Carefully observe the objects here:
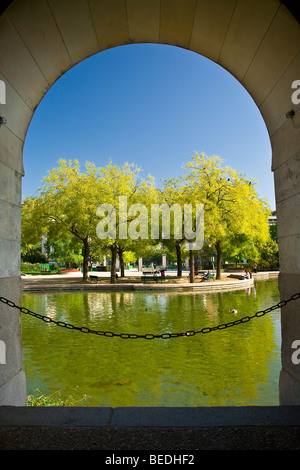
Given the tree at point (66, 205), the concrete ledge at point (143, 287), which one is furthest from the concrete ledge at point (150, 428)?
the tree at point (66, 205)

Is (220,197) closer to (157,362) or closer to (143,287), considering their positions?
(143,287)

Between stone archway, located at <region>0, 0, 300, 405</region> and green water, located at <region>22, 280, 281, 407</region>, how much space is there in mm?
2025

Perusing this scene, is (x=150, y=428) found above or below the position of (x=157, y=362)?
above

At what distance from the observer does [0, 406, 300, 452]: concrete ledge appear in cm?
286

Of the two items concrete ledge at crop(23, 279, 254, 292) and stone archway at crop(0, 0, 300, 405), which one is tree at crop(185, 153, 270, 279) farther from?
stone archway at crop(0, 0, 300, 405)

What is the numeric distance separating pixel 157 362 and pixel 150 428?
16.5 feet

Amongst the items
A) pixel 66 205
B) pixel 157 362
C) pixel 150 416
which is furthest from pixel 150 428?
pixel 66 205

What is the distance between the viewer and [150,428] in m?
3.12

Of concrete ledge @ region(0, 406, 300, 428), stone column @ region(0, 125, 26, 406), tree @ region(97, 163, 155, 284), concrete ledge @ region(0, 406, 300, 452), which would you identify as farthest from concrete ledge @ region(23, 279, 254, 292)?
concrete ledge @ region(0, 406, 300, 452)

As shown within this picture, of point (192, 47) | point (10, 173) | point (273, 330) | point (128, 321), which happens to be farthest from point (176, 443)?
point (128, 321)

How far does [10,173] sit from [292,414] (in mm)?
4557

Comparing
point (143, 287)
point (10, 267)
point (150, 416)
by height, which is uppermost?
point (10, 267)

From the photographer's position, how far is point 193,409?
356 cm

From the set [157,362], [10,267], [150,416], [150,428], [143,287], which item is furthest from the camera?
[143,287]
